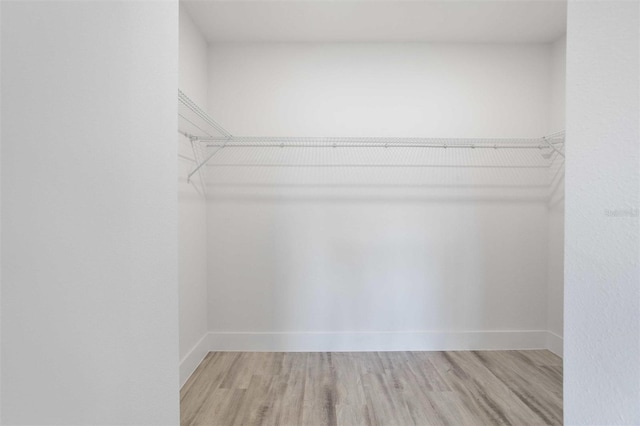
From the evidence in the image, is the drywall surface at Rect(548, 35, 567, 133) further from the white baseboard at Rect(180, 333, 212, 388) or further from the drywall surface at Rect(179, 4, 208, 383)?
the white baseboard at Rect(180, 333, 212, 388)

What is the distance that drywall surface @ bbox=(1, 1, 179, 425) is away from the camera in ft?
1.57

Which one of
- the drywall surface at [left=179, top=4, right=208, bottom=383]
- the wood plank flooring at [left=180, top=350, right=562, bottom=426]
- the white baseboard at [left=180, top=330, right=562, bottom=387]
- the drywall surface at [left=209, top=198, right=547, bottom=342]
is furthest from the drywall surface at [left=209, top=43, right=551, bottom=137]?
the wood plank flooring at [left=180, top=350, right=562, bottom=426]

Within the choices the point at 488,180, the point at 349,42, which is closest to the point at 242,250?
the point at 349,42

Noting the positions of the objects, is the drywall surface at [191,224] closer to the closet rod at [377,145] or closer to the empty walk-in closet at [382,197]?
the empty walk-in closet at [382,197]

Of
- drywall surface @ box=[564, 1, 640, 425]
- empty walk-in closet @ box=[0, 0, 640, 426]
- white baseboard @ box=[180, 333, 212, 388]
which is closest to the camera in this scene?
drywall surface @ box=[564, 1, 640, 425]

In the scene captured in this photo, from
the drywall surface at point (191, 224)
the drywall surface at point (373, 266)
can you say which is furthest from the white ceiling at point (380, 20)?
the drywall surface at point (373, 266)

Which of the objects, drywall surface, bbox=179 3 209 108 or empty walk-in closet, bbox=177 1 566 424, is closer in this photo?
drywall surface, bbox=179 3 209 108

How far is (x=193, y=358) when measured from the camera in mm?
2121

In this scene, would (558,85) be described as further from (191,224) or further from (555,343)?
(191,224)

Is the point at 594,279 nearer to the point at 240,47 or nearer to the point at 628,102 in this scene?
the point at 628,102

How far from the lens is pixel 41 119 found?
0.51 m

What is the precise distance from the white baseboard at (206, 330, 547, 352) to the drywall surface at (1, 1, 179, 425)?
1.57 m

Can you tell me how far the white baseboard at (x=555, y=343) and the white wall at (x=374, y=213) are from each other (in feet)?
0.21

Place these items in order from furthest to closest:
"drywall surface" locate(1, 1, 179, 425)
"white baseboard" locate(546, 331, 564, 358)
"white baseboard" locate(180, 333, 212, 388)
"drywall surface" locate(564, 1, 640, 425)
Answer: "white baseboard" locate(546, 331, 564, 358) < "white baseboard" locate(180, 333, 212, 388) < "drywall surface" locate(564, 1, 640, 425) < "drywall surface" locate(1, 1, 179, 425)
